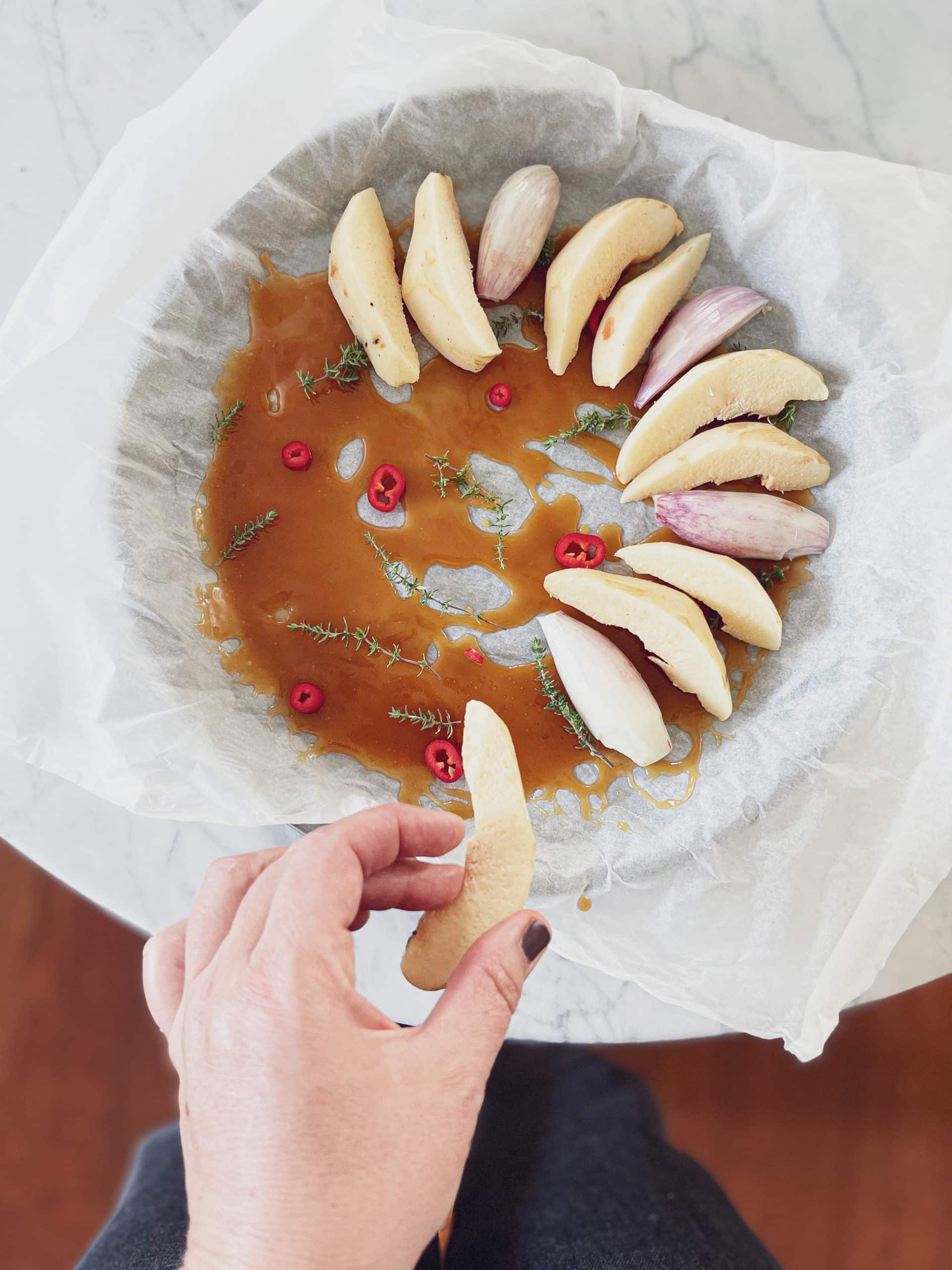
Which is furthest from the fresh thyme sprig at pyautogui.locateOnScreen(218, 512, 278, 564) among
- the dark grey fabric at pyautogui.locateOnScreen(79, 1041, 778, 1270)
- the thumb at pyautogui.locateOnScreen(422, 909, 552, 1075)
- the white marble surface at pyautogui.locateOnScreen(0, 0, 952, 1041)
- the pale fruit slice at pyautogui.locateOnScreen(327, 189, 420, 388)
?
the dark grey fabric at pyautogui.locateOnScreen(79, 1041, 778, 1270)

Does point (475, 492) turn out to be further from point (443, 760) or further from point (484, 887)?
point (484, 887)

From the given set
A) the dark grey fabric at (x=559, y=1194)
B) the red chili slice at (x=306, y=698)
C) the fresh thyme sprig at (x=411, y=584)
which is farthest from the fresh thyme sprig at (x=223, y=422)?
the dark grey fabric at (x=559, y=1194)

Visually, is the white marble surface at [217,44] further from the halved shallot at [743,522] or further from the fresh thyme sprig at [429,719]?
the halved shallot at [743,522]

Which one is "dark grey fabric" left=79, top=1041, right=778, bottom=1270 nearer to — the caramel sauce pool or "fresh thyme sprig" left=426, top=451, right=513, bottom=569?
the caramel sauce pool

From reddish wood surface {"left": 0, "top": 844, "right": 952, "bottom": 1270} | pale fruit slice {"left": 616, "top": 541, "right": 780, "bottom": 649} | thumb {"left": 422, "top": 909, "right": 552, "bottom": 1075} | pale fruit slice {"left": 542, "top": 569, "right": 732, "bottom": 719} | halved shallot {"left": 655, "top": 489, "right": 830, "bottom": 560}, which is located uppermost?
halved shallot {"left": 655, "top": 489, "right": 830, "bottom": 560}

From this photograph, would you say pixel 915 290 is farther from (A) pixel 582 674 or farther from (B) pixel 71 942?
(B) pixel 71 942

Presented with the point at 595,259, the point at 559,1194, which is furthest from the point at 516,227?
the point at 559,1194

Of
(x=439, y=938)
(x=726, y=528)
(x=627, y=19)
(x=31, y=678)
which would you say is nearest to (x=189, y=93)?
(x=627, y=19)
